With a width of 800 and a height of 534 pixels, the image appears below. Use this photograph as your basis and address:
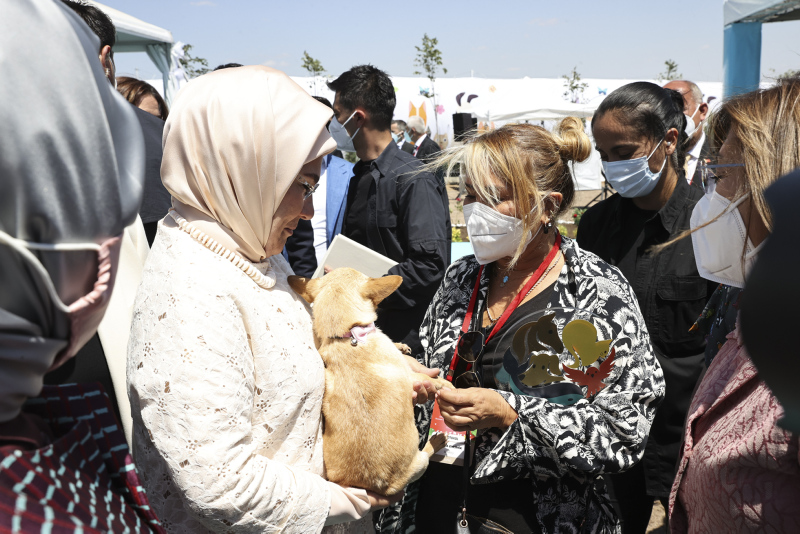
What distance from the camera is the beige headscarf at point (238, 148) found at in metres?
1.50

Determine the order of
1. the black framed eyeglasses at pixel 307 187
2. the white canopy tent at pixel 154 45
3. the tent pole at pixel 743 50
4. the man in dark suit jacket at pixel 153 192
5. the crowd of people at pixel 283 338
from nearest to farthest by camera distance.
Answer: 1. the crowd of people at pixel 283 338
2. the black framed eyeglasses at pixel 307 187
3. the man in dark suit jacket at pixel 153 192
4. the tent pole at pixel 743 50
5. the white canopy tent at pixel 154 45

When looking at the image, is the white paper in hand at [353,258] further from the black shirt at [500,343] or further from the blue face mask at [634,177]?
the blue face mask at [634,177]

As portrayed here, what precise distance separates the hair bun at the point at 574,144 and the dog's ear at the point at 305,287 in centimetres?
122

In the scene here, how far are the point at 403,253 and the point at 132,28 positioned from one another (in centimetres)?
978

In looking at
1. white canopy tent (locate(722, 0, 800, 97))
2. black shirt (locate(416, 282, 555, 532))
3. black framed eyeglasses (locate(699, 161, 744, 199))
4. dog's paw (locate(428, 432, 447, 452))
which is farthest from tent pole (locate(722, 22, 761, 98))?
dog's paw (locate(428, 432, 447, 452))

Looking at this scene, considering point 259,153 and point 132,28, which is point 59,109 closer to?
point 259,153

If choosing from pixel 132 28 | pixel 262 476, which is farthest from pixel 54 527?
pixel 132 28

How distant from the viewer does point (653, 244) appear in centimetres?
328

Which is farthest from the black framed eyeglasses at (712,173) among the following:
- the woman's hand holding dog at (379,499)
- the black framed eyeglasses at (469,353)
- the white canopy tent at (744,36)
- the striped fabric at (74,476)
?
the white canopy tent at (744,36)

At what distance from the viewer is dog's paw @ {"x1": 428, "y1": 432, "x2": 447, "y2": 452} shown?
222 centimetres

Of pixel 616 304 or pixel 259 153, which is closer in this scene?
→ pixel 259 153

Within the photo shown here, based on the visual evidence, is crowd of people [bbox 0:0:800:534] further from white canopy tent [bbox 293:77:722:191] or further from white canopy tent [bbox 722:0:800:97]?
white canopy tent [bbox 293:77:722:191]

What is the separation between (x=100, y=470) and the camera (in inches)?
34.8

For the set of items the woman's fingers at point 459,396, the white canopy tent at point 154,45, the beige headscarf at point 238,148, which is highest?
the white canopy tent at point 154,45
